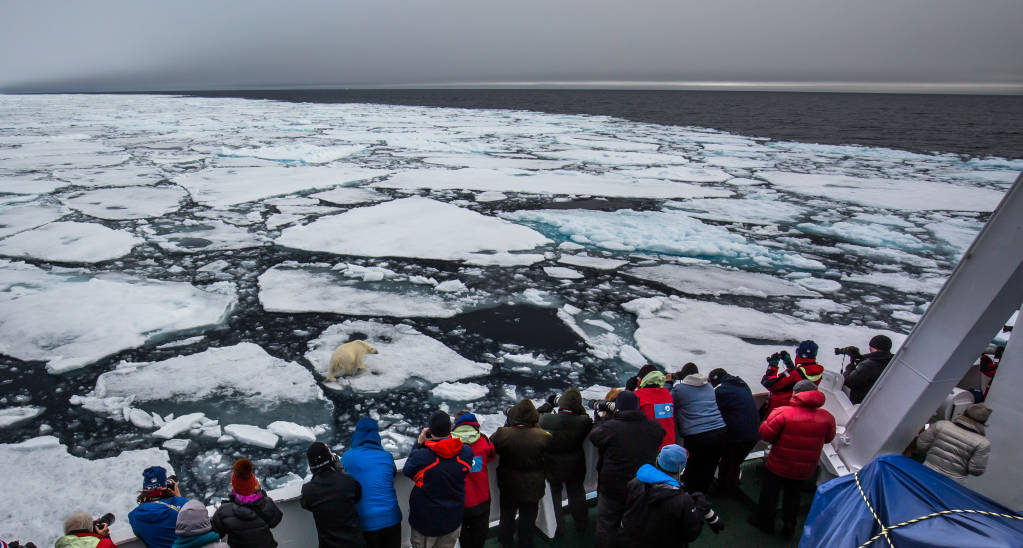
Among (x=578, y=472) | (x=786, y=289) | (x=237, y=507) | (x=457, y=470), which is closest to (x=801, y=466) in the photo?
(x=578, y=472)

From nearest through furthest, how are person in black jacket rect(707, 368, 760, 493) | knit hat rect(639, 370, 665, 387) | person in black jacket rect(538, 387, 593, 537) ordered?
person in black jacket rect(538, 387, 593, 537)
knit hat rect(639, 370, 665, 387)
person in black jacket rect(707, 368, 760, 493)

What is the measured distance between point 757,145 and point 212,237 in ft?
73.8

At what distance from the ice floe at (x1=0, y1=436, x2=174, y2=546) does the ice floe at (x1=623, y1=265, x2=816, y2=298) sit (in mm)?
5319

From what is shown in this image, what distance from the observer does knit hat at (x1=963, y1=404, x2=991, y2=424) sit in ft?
7.66

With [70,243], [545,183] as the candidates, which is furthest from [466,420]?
[545,183]

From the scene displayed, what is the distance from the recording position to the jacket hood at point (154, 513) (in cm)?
217

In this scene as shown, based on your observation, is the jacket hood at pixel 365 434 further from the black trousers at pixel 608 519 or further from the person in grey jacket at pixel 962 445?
the person in grey jacket at pixel 962 445

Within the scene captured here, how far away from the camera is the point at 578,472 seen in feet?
9.32

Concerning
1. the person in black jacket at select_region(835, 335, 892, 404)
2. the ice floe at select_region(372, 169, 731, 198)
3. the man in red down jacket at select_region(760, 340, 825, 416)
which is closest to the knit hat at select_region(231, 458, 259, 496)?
the man in red down jacket at select_region(760, 340, 825, 416)

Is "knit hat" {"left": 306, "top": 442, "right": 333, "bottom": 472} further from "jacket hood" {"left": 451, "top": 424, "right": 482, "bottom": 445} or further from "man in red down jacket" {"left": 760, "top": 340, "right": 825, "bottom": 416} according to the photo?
"man in red down jacket" {"left": 760, "top": 340, "right": 825, "bottom": 416}

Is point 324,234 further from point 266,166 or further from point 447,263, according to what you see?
point 266,166

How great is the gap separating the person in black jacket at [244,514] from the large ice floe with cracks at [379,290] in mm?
1198

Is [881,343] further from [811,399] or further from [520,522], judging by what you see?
[520,522]

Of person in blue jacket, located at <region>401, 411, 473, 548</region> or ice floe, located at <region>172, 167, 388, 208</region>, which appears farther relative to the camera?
ice floe, located at <region>172, 167, 388, 208</region>
